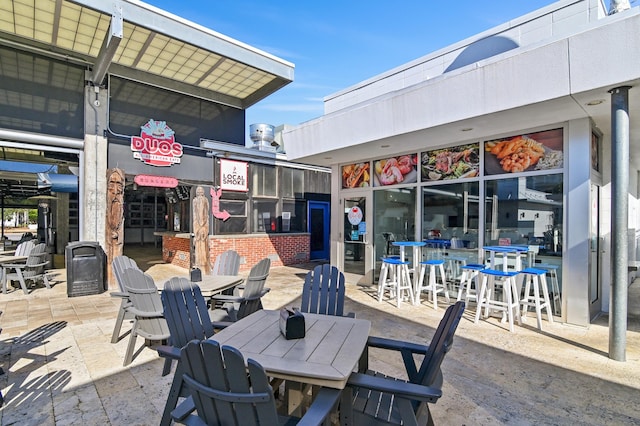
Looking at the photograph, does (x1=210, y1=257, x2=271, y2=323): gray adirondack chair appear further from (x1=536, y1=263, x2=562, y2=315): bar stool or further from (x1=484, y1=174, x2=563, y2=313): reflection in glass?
(x1=536, y1=263, x2=562, y2=315): bar stool

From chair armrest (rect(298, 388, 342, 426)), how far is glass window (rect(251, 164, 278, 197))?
899 centimetres

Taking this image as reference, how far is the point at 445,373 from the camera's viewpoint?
10.6 ft

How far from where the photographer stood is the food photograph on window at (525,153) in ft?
16.3

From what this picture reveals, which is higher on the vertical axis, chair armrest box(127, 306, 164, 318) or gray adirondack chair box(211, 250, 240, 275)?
gray adirondack chair box(211, 250, 240, 275)

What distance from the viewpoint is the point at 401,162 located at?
6.92m

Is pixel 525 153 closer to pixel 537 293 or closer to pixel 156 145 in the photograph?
pixel 537 293

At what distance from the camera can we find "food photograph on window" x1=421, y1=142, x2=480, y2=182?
19.3 ft

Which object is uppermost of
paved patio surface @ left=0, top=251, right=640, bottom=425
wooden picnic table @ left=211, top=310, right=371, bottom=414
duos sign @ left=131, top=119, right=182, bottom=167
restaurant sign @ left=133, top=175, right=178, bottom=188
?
duos sign @ left=131, top=119, right=182, bottom=167

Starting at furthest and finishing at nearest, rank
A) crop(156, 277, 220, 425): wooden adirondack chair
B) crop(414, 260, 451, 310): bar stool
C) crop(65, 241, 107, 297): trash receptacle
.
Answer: crop(65, 241, 107, 297): trash receptacle
crop(414, 260, 451, 310): bar stool
crop(156, 277, 220, 425): wooden adirondack chair

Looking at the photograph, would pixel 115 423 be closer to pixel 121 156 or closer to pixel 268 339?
pixel 268 339

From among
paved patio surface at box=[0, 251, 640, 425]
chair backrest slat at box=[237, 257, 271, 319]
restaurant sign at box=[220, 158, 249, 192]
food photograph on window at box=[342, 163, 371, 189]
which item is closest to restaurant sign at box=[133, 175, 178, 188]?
restaurant sign at box=[220, 158, 249, 192]

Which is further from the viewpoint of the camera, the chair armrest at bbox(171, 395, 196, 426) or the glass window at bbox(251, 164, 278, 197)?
the glass window at bbox(251, 164, 278, 197)

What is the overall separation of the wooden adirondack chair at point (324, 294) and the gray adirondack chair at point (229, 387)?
1.86 meters

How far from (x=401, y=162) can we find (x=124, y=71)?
7107 mm
